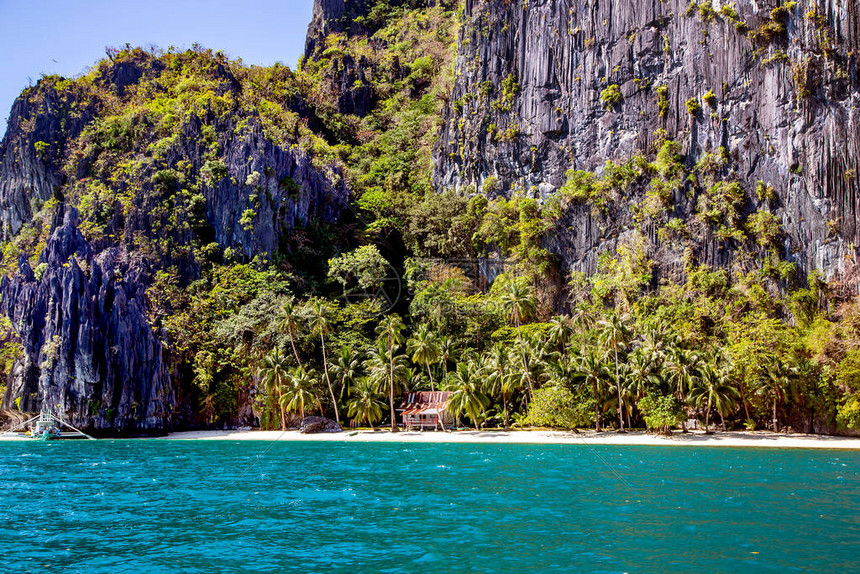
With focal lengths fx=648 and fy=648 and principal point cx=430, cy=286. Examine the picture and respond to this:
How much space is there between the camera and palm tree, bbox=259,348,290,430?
196 feet

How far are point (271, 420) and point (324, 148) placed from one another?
39.1 metres

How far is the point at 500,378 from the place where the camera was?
2211 inches

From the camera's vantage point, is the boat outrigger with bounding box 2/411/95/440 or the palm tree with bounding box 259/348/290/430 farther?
the palm tree with bounding box 259/348/290/430

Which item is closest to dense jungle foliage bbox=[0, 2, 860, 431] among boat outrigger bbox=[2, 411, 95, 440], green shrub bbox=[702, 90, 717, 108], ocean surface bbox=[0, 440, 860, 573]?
green shrub bbox=[702, 90, 717, 108]

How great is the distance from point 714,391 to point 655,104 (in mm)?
32853

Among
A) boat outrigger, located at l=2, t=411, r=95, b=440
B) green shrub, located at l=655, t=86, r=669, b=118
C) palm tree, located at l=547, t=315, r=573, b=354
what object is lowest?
boat outrigger, located at l=2, t=411, r=95, b=440

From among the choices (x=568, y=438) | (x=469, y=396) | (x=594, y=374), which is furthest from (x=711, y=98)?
(x=469, y=396)

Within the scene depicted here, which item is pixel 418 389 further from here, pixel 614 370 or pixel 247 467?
pixel 247 467

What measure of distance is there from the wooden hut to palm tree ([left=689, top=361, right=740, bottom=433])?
20.7 metres

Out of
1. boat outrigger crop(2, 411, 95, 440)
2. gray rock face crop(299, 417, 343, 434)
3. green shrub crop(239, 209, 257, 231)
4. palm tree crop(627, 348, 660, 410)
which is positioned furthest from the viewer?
green shrub crop(239, 209, 257, 231)

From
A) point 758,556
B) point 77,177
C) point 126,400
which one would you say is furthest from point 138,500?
point 77,177

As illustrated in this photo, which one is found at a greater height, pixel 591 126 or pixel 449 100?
pixel 449 100

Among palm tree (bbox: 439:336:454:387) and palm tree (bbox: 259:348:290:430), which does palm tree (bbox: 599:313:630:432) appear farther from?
palm tree (bbox: 259:348:290:430)

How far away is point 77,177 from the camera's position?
80.9 metres
